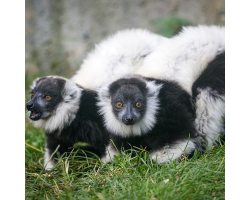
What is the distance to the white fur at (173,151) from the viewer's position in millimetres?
3912

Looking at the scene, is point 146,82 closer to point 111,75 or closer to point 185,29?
point 111,75

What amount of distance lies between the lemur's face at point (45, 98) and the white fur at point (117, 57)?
545 mm

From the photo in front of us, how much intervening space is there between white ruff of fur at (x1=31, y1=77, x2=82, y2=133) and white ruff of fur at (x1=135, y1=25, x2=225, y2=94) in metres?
0.99

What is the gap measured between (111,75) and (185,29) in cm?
133

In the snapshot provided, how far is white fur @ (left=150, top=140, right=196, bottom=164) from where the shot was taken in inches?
154

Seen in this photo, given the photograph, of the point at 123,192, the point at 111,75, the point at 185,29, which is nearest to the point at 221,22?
the point at 185,29

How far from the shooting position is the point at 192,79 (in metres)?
4.30

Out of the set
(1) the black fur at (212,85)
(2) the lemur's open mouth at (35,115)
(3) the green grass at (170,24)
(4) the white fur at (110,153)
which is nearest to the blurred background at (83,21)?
(3) the green grass at (170,24)

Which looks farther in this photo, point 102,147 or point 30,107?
point 102,147

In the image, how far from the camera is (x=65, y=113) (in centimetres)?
446

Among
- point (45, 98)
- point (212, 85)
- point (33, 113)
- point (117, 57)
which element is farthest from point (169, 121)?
point (33, 113)

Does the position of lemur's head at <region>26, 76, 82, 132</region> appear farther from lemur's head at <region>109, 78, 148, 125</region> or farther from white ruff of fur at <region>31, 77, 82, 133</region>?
lemur's head at <region>109, 78, 148, 125</region>

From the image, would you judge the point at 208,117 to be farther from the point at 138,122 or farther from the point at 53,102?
the point at 53,102

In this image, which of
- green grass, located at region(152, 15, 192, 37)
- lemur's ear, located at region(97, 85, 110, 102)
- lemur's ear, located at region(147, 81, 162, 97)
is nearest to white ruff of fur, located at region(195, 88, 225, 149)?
lemur's ear, located at region(147, 81, 162, 97)
